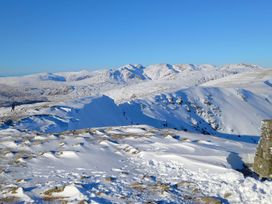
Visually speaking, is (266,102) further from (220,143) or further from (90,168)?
(90,168)

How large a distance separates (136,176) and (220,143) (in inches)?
392

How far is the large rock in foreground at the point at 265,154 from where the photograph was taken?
59.3ft

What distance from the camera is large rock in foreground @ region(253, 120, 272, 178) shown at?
18062mm

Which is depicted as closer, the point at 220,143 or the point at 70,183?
the point at 70,183

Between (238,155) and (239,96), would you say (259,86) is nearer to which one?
(239,96)

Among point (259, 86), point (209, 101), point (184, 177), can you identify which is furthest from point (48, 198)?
point (259, 86)

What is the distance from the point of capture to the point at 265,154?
18391mm

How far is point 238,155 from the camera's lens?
21.3 m

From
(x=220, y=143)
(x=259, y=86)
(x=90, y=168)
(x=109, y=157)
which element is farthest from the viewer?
(x=259, y=86)

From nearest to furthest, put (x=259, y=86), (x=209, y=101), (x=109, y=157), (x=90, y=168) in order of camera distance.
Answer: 1. (x=90, y=168)
2. (x=109, y=157)
3. (x=209, y=101)
4. (x=259, y=86)

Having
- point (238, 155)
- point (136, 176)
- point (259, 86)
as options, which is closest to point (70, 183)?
point (136, 176)

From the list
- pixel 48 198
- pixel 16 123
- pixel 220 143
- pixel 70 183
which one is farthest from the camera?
pixel 16 123

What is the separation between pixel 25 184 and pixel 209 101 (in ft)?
364

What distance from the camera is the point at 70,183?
1733cm
